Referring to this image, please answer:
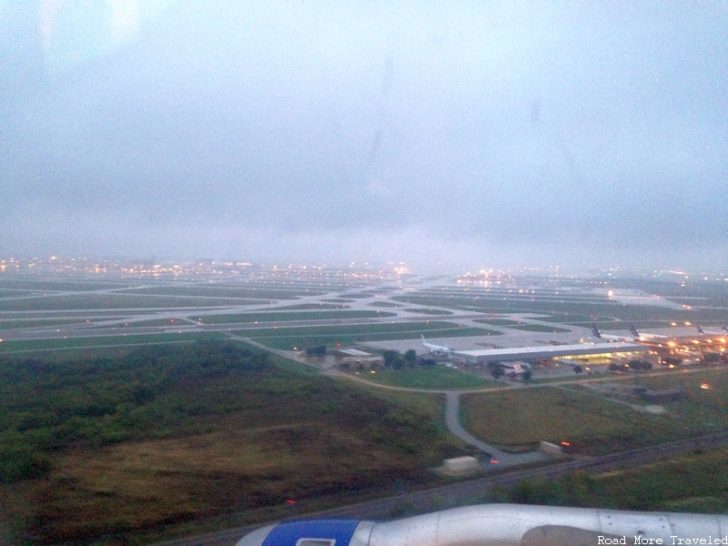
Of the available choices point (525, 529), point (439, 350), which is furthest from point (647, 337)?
point (525, 529)

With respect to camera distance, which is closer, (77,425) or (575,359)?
(77,425)

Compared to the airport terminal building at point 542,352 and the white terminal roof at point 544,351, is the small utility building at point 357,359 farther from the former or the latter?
the white terminal roof at point 544,351

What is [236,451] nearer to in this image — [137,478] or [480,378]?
[137,478]

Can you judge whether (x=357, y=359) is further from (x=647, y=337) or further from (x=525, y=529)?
(x=525, y=529)

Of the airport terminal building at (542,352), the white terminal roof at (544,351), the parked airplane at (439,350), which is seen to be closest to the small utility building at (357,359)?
the parked airplane at (439,350)

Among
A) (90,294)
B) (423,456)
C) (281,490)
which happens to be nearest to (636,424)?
(423,456)
